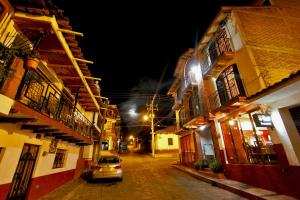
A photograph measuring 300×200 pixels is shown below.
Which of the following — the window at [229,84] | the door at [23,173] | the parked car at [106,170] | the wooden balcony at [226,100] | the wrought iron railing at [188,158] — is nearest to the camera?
the door at [23,173]

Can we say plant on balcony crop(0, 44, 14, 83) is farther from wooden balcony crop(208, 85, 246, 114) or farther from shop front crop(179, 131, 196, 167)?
shop front crop(179, 131, 196, 167)

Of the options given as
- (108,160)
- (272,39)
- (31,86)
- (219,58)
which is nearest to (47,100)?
(31,86)

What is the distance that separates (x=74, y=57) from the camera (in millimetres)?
7797

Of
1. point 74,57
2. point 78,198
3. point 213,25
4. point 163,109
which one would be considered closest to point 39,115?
point 74,57

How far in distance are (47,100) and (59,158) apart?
507 centimetres

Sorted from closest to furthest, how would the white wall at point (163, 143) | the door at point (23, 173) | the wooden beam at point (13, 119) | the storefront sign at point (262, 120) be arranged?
the wooden beam at point (13, 119), the door at point (23, 173), the storefront sign at point (262, 120), the white wall at point (163, 143)

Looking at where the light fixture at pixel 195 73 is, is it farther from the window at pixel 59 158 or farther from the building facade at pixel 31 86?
the window at pixel 59 158

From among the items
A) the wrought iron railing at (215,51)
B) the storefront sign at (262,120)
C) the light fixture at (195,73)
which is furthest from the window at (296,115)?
the light fixture at (195,73)

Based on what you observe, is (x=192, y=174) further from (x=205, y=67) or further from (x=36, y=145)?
(x=36, y=145)

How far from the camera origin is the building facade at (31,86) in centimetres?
459

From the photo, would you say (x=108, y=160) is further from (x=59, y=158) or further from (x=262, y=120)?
(x=262, y=120)

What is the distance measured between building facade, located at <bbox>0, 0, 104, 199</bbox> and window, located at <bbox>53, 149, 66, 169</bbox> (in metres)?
0.06

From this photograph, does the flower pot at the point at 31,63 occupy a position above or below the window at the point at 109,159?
above

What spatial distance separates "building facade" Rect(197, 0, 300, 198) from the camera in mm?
6609
